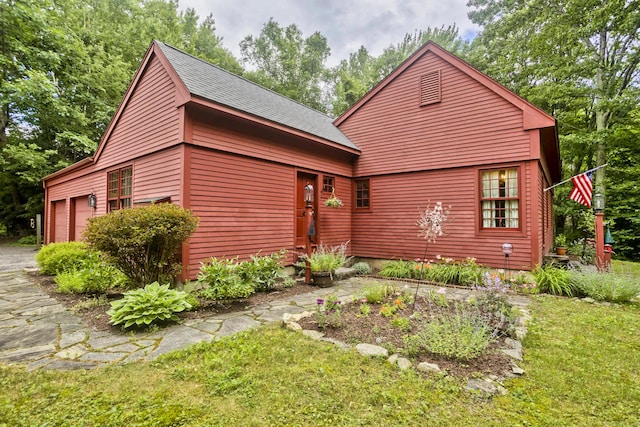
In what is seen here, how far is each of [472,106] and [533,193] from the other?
2.54 metres

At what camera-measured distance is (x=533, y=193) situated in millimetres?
6273

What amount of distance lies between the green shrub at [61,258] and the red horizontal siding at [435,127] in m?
7.36

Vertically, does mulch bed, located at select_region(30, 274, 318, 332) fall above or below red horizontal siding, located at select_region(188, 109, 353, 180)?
below

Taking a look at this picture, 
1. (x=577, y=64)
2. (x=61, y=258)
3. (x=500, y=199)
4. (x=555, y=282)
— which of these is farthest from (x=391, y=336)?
(x=577, y=64)

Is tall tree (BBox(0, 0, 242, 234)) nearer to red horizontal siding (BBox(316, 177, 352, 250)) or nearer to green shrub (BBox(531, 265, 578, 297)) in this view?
red horizontal siding (BBox(316, 177, 352, 250))

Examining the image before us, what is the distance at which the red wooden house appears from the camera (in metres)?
5.54

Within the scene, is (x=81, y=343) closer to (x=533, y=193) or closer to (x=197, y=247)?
(x=197, y=247)

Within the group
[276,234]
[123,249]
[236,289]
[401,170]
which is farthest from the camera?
[401,170]

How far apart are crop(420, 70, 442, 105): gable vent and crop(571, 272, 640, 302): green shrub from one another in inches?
202

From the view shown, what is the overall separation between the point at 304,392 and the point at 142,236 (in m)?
3.24

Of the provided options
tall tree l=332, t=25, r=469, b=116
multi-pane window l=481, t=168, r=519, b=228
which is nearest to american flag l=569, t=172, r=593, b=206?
multi-pane window l=481, t=168, r=519, b=228

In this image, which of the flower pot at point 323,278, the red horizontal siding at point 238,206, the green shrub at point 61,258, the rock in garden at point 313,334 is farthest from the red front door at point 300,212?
the green shrub at point 61,258

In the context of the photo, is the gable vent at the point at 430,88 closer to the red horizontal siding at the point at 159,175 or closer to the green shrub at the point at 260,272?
the green shrub at the point at 260,272

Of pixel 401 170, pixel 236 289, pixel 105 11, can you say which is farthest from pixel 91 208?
pixel 105 11
